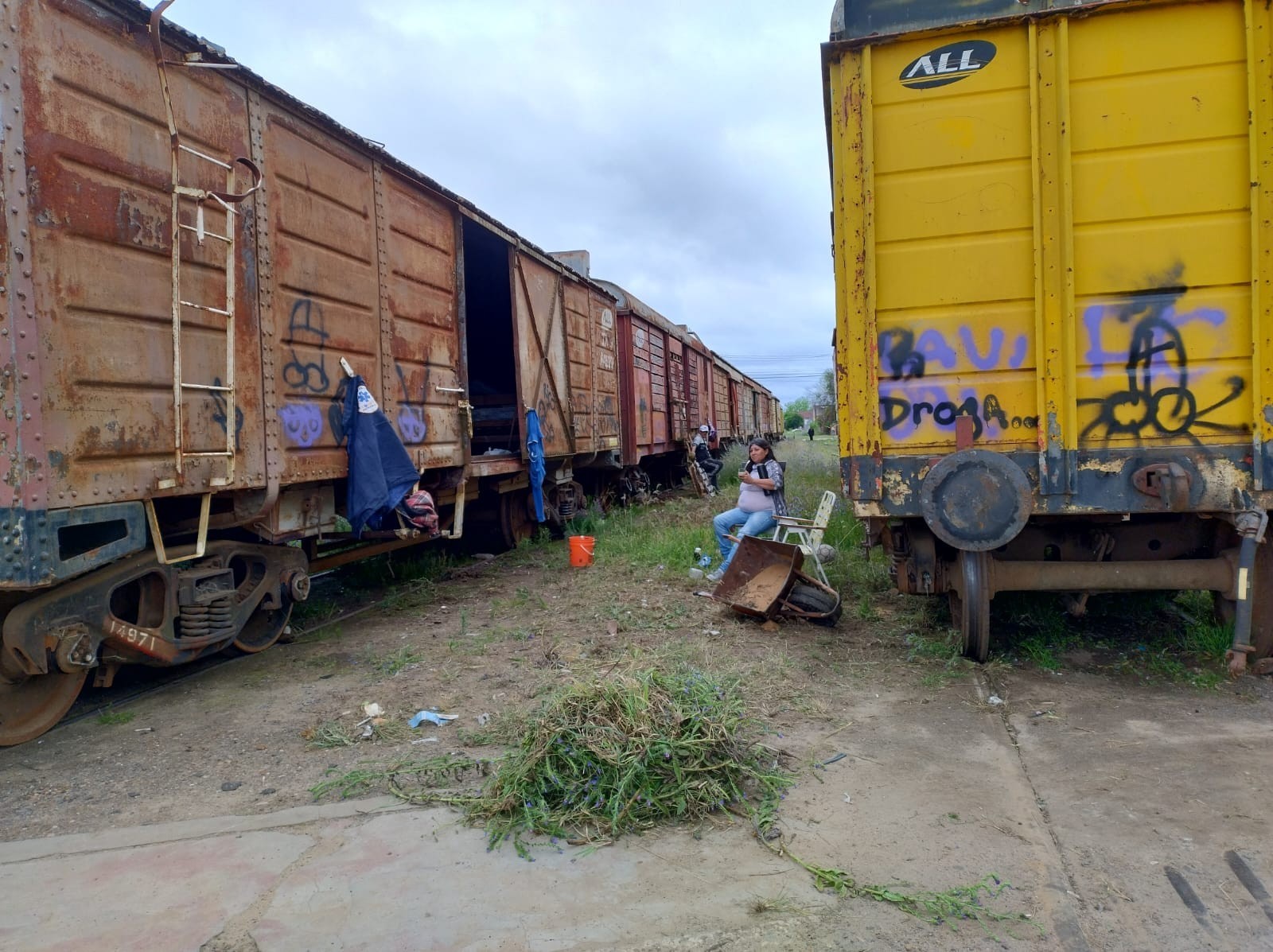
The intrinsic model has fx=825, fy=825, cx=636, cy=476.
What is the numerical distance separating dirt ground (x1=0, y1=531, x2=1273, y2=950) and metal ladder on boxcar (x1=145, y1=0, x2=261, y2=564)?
1.07 metres

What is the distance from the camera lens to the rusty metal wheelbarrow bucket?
5477mm

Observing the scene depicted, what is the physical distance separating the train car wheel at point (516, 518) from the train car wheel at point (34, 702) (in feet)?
17.4

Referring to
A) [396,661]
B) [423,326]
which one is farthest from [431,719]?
[423,326]

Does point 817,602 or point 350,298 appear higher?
point 350,298

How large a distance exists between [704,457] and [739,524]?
1030 cm

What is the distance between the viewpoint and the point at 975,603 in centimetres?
433

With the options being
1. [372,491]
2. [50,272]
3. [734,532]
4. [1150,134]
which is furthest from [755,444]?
[50,272]

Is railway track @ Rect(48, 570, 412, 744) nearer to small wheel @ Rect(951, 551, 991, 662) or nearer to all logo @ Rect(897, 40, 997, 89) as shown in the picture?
small wheel @ Rect(951, 551, 991, 662)

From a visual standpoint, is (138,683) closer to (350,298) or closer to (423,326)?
(350,298)

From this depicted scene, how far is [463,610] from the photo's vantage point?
6309 millimetres

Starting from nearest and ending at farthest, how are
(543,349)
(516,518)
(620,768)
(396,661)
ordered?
(620,768), (396,661), (543,349), (516,518)

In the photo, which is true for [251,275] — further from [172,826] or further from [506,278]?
[506,278]

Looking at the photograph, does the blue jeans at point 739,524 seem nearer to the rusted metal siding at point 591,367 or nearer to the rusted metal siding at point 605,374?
the rusted metal siding at point 591,367

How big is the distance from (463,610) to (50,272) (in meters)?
3.62
